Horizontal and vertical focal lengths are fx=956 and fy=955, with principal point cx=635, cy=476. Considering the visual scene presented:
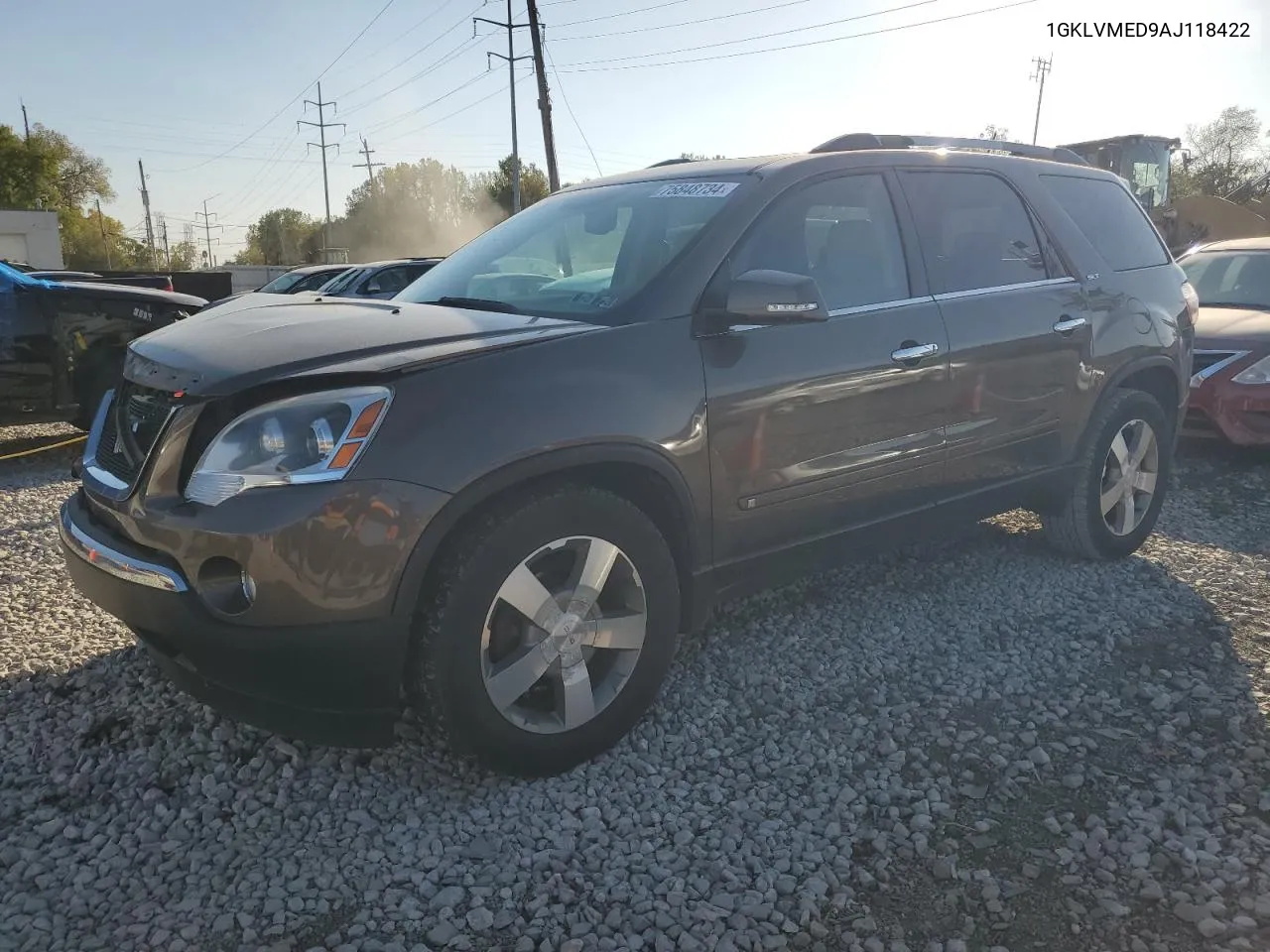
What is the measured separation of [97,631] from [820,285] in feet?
10.4

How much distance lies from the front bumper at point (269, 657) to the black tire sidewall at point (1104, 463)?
3.41 metres

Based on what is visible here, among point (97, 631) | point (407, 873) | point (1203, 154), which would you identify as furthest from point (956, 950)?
point (1203, 154)

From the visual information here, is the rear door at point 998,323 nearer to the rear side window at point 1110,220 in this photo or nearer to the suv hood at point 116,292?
the rear side window at point 1110,220

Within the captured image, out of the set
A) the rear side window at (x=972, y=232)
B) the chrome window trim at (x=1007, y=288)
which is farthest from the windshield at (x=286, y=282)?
the chrome window trim at (x=1007, y=288)

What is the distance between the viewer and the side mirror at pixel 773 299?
290cm

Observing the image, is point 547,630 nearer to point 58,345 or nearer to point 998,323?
point 998,323

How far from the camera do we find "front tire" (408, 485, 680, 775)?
252 centimetres

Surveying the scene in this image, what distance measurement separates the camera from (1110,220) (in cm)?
466

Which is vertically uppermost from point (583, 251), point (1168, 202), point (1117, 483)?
point (1168, 202)

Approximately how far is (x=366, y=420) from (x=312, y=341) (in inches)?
16.6

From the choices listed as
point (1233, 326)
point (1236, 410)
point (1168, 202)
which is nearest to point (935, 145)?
point (1236, 410)

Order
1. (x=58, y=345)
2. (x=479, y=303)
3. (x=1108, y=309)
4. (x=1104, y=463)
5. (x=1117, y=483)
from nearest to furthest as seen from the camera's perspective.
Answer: (x=479, y=303) < (x=1108, y=309) < (x=1104, y=463) < (x=1117, y=483) < (x=58, y=345)

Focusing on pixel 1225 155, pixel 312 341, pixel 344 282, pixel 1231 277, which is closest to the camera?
pixel 312 341

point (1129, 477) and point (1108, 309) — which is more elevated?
point (1108, 309)
